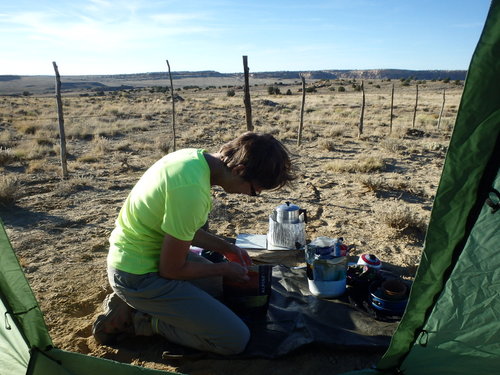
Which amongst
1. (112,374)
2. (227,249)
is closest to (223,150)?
(227,249)

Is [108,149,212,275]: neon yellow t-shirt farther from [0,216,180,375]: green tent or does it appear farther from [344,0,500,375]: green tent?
[344,0,500,375]: green tent

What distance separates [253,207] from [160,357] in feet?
11.9

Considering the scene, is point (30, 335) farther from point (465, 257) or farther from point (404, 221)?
point (404, 221)

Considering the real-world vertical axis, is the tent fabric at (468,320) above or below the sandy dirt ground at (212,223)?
above

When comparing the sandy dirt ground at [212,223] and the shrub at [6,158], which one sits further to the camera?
the shrub at [6,158]

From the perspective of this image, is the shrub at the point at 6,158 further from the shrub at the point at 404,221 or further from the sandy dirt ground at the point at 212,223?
the shrub at the point at 404,221

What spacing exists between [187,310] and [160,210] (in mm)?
695

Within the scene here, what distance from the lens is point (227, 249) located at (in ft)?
10.0

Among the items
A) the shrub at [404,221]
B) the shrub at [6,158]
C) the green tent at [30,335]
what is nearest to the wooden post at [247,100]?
the shrub at [404,221]

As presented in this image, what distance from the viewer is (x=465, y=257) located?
6.30 feet

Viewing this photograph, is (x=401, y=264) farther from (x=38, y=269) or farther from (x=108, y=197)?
(x=108, y=197)

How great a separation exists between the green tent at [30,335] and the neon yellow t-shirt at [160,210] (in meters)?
0.57

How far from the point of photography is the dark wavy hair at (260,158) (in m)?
2.31

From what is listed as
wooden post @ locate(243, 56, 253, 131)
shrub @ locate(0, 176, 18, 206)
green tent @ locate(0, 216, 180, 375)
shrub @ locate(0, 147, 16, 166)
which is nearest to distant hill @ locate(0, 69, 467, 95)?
shrub @ locate(0, 147, 16, 166)
